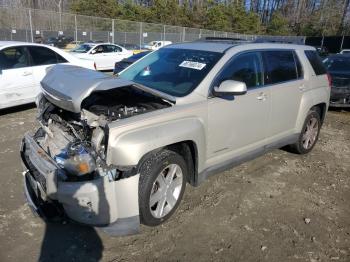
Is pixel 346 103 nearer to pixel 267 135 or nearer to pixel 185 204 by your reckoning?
pixel 267 135

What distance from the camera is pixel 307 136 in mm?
5734

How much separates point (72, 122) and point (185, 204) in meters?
1.60

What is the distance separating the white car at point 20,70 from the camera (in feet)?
Answer: 23.7

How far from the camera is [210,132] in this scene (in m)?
3.75

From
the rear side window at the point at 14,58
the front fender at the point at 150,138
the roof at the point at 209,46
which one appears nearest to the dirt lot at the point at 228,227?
the front fender at the point at 150,138

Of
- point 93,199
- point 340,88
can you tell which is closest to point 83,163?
point 93,199

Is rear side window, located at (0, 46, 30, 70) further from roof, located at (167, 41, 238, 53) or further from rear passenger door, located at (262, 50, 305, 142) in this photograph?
rear passenger door, located at (262, 50, 305, 142)

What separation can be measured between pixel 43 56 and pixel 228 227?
640cm

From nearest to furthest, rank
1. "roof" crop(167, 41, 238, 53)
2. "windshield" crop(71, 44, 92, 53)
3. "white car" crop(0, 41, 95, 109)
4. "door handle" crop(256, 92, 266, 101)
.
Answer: "roof" crop(167, 41, 238, 53)
"door handle" crop(256, 92, 266, 101)
"white car" crop(0, 41, 95, 109)
"windshield" crop(71, 44, 92, 53)

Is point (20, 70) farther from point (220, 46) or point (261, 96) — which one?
point (261, 96)

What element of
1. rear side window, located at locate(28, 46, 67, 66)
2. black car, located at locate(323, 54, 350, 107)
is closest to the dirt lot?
rear side window, located at locate(28, 46, 67, 66)

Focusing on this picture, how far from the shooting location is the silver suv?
118 inches

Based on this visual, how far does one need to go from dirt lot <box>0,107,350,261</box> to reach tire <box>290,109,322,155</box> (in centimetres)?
50

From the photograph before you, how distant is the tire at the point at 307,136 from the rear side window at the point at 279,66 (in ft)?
2.73
